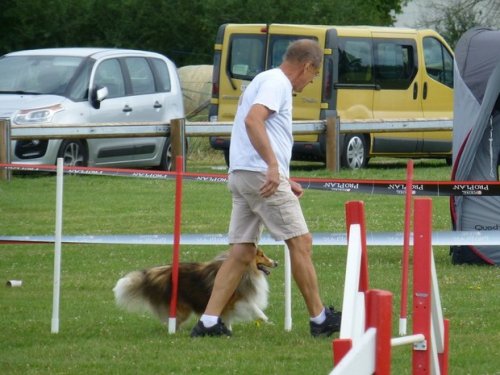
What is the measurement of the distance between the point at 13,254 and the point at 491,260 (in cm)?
447

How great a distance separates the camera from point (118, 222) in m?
14.7

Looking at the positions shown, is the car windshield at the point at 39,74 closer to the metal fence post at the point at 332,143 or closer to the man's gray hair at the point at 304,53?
the metal fence post at the point at 332,143

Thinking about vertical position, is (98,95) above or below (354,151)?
above

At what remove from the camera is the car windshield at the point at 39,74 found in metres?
18.7

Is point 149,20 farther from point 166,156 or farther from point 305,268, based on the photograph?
point 305,268

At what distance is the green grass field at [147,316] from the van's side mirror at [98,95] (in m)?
1.18

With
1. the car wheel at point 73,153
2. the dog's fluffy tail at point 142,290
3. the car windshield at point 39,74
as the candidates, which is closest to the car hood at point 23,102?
the car windshield at point 39,74

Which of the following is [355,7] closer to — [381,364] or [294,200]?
[294,200]

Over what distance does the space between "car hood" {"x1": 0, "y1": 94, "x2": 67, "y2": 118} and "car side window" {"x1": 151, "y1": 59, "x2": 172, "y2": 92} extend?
2.13 meters

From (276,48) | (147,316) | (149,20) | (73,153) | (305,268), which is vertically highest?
(276,48)

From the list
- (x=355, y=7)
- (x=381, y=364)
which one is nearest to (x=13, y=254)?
(x=381, y=364)

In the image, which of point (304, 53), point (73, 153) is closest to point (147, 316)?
point (304, 53)

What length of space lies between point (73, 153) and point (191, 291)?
995 centimetres

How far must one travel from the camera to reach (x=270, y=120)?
7.85m
